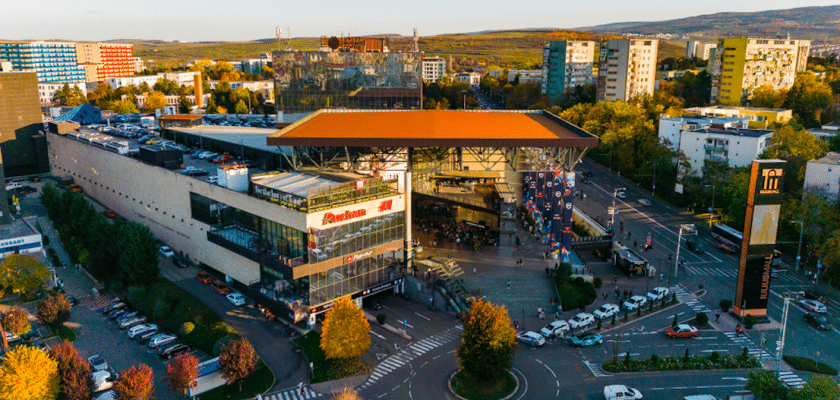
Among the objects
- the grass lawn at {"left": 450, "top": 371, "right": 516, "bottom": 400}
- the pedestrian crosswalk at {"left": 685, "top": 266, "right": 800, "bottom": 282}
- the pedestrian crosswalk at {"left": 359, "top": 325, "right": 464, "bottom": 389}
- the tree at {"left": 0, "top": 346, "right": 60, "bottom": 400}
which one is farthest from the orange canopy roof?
the tree at {"left": 0, "top": 346, "right": 60, "bottom": 400}

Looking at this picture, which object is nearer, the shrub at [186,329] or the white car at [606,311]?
the shrub at [186,329]

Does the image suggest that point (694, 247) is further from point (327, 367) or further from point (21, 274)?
point (21, 274)

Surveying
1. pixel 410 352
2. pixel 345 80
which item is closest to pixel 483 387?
pixel 410 352

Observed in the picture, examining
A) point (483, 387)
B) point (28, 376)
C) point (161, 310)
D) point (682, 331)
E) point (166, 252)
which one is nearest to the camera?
point (28, 376)

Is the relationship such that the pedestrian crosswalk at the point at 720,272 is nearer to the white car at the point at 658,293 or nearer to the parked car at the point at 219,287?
the white car at the point at 658,293

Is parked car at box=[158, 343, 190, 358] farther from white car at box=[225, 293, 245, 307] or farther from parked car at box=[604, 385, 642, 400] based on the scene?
parked car at box=[604, 385, 642, 400]

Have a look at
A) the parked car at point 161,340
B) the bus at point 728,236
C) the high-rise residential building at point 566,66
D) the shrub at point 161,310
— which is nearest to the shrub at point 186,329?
the parked car at point 161,340
